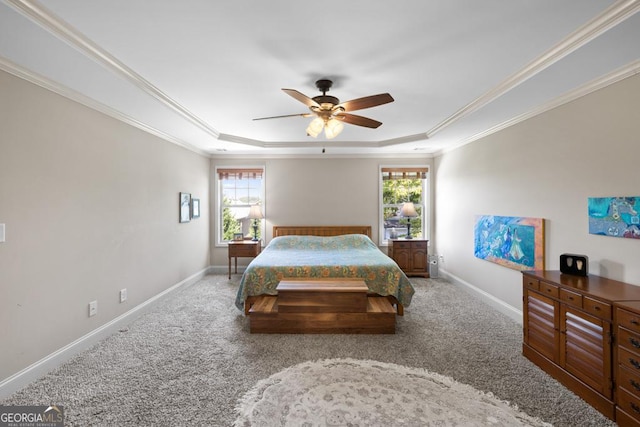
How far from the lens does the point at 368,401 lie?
6.27 ft

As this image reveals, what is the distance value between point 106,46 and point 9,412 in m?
2.62

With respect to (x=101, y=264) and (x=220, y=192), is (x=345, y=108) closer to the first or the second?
(x=101, y=264)

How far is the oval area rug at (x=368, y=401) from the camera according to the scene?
5.72 ft

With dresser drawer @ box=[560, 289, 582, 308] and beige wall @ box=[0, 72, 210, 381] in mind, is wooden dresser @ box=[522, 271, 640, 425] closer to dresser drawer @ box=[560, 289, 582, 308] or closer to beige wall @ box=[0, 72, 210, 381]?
dresser drawer @ box=[560, 289, 582, 308]

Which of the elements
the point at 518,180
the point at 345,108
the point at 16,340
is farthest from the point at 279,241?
the point at 518,180

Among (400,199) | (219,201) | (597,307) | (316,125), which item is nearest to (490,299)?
(597,307)

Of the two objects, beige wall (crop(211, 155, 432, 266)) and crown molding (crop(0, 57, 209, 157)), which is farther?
beige wall (crop(211, 155, 432, 266))

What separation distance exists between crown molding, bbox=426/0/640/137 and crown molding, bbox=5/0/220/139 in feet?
11.0

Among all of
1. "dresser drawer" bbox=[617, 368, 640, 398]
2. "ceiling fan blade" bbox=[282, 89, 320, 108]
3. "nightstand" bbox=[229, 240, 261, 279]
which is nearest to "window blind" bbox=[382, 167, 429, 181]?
"nightstand" bbox=[229, 240, 261, 279]

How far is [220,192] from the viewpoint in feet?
18.9

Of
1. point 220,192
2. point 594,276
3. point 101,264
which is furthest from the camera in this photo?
point 220,192

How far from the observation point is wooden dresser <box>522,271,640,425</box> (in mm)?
1765

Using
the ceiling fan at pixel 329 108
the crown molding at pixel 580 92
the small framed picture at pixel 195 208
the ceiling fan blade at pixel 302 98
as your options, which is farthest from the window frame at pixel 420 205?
the small framed picture at pixel 195 208

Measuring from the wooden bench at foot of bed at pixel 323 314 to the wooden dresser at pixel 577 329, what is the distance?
4.16 feet
